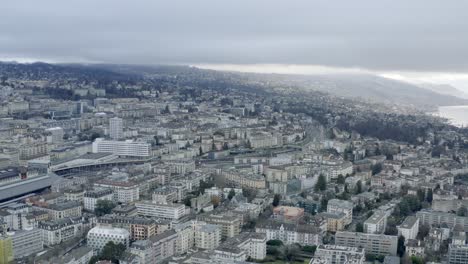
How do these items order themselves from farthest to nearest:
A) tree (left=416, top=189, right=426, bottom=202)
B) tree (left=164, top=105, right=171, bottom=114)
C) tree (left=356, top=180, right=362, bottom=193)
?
tree (left=164, top=105, right=171, bottom=114)
tree (left=356, top=180, right=362, bottom=193)
tree (left=416, top=189, right=426, bottom=202)

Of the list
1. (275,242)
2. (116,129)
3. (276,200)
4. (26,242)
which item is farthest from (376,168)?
(26,242)

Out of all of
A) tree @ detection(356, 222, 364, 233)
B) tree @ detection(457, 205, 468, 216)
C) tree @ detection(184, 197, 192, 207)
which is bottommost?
tree @ detection(184, 197, 192, 207)

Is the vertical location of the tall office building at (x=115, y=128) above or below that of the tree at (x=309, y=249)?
above

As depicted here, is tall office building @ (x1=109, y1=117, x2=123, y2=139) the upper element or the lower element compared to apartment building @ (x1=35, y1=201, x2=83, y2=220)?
upper

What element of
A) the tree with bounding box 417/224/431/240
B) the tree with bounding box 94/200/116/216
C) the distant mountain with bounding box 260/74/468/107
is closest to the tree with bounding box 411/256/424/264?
the tree with bounding box 417/224/431/240

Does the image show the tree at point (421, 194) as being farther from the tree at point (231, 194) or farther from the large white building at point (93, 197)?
the large white building at point (93, 197)

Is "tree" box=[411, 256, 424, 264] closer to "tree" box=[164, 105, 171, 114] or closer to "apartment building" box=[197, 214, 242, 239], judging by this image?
"apartment building" box=[197, 214, 242, 239]

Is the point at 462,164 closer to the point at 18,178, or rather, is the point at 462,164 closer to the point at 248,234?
the point at 248,234

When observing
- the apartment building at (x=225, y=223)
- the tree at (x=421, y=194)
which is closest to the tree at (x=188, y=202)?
the apartment building at (x=225, y=223)

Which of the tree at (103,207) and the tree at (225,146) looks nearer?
the tree at (103,207)
